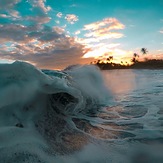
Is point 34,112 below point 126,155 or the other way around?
the other way around

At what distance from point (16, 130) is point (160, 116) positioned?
9.62ft

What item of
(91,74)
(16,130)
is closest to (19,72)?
(16,130)

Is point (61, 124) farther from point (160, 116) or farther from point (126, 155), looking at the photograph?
point (160, 116)

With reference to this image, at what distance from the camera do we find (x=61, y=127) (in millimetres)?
3807

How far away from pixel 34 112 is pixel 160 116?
8.26 ft

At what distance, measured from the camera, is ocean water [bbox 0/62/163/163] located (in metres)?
2.65

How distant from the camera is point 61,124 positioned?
398cm

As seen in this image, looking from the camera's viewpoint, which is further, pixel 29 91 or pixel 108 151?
pixel 29 91

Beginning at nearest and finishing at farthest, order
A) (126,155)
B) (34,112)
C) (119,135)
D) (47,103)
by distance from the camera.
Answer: (126,155) → (119,135) → (34,112) → (47,103)

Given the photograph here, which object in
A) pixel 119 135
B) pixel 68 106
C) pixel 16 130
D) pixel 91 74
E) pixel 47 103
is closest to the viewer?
pixel 16 130

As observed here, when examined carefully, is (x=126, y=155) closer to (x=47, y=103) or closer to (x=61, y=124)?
(x=61, y=124)

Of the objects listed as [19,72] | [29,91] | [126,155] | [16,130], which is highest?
[19,72]

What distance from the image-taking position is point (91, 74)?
1152cm

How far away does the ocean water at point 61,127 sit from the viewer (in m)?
2.65
